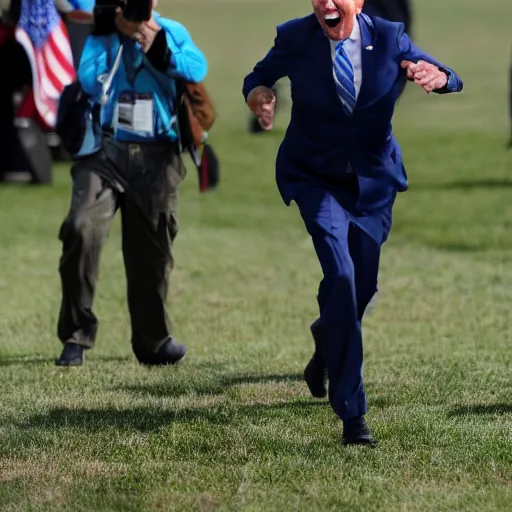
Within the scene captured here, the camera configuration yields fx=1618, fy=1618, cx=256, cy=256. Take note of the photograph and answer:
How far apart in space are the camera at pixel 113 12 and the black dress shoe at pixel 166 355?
1842mm

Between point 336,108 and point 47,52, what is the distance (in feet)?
12.6

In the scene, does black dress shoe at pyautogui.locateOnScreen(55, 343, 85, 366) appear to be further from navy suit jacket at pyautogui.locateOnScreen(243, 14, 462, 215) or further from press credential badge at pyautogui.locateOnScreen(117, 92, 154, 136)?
navy suit jacket at pyautogui.locateOnScreen(243, 14, 462, 215)

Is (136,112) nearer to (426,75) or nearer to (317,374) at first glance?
(317,374)

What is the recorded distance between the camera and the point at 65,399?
26.2 ft

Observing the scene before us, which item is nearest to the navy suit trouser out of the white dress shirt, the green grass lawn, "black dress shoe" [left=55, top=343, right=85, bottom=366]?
the green grass lawn

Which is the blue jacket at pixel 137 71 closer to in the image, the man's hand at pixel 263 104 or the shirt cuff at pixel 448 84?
the man's hand at pixel 263 104

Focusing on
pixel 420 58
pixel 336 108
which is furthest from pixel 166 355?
pixel 420 58

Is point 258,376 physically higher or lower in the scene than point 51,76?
lower

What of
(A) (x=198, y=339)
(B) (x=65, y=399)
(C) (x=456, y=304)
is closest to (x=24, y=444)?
(B) (x=65, y=399)

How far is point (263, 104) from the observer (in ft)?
22.8

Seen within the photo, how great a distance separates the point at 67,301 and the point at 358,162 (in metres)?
2.70

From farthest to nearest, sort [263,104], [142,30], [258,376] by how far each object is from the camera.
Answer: [258,376] → [142,30] → [263,104]

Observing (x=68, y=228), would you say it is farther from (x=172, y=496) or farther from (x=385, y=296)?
(x=385, y=296)

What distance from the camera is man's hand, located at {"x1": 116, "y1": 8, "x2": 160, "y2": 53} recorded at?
851 cm
